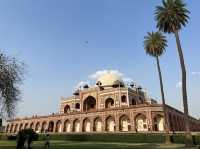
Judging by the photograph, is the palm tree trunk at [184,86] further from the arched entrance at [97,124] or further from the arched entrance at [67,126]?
the arched entrance at [67,126]

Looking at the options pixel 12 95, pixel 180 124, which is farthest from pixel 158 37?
pixel 180 124

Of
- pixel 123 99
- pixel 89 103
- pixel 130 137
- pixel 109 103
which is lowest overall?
pixel 130 137

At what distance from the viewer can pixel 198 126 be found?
113 metres

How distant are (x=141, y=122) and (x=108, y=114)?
10601mm

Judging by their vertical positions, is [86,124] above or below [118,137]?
above

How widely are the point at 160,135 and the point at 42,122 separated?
2219 inches

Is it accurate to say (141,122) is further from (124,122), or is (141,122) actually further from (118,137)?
(118,137)

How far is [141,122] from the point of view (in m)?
70.2

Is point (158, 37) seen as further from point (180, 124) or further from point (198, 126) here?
point (198, 126)

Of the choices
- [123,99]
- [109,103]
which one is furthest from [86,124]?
[123,99]

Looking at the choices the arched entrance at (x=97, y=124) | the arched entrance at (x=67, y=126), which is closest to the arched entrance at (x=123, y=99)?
the arched entrance at (x=97, y=124)

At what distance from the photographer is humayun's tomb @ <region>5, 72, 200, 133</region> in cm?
6912

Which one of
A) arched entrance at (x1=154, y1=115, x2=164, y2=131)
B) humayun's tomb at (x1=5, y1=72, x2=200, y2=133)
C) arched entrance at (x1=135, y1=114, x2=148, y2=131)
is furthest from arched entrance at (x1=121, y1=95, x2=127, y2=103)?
arched entrance at (x1=154, y1=115, x2=164, y2=131)

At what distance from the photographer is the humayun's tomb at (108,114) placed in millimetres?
69125
